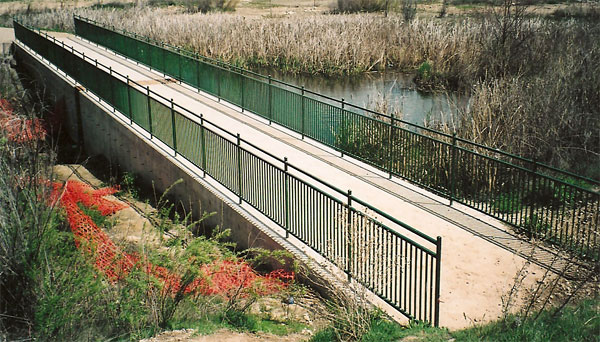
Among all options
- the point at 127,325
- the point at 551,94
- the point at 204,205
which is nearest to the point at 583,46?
the point at 551,94

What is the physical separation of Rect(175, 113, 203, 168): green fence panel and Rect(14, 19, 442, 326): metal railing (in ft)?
0.07

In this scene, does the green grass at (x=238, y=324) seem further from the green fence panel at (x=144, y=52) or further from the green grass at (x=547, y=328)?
the green fence panel at (x=144, y=52)

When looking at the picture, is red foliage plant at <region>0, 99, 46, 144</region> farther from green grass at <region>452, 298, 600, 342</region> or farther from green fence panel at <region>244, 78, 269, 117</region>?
green grass at <region>452, 298, 600, 342</region>

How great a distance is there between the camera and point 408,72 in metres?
31.8

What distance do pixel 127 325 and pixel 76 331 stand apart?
0.60m

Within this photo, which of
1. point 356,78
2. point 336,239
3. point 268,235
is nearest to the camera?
point 336,239

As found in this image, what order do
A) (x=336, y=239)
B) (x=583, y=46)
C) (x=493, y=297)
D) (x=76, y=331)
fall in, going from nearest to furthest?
1. (x=76, y=331)
2. (x=493, y=297)
3. (x=336, y=239)
4. (x=583, y=46)

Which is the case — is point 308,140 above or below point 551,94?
below

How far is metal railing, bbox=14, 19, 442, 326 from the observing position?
815 cm

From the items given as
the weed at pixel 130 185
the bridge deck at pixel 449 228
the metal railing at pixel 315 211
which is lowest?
the weed at pixel 130 185

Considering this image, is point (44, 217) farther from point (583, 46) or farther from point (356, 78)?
point (356, 78)

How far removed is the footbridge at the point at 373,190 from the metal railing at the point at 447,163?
5cm

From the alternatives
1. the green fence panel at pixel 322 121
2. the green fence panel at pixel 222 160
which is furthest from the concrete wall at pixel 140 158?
the green fence panel at pixel 322 121

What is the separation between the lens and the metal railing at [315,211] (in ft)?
26.7
